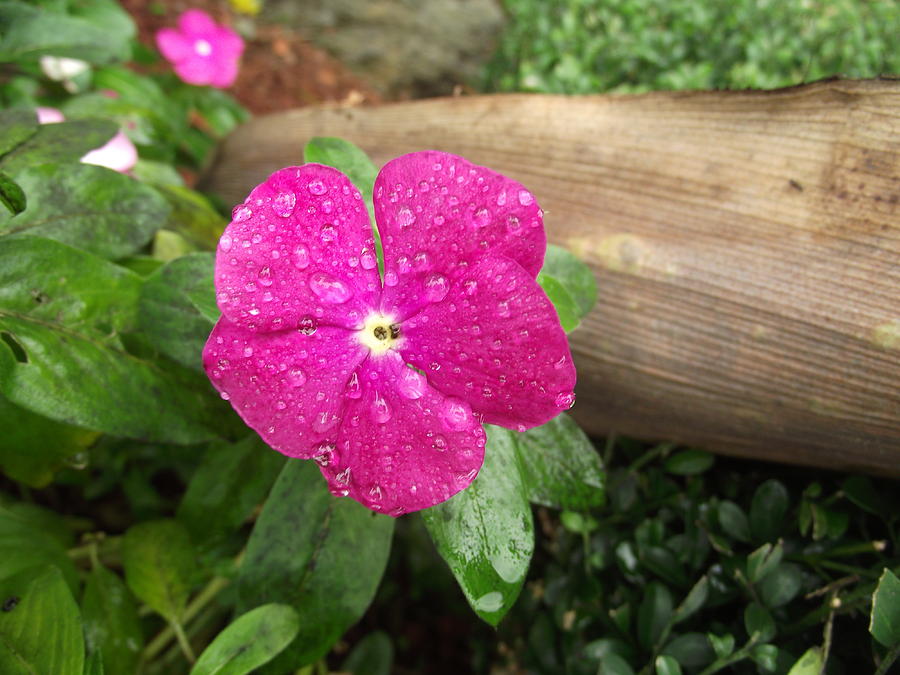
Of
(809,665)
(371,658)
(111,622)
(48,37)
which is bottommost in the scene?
(371,658)

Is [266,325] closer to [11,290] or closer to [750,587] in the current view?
[11,290]

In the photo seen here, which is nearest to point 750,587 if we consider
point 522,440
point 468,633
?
point 522,440

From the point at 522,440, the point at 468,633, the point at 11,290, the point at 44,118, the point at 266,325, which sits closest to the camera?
the point at 266,325

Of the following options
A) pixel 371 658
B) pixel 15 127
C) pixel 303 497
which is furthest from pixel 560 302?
pixel 371 658

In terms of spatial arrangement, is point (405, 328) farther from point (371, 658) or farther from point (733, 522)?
point (371, 658)

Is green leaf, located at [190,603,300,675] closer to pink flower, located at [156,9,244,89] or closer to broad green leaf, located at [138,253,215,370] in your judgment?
broad green leaf, located at [138,253,215,370]

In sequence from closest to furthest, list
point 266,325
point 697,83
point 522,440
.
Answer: point 266,325
point 522,440
point 697,83

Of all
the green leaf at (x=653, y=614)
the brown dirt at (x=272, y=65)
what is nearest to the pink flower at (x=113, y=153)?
the green leaf at (x=653, y=614)
